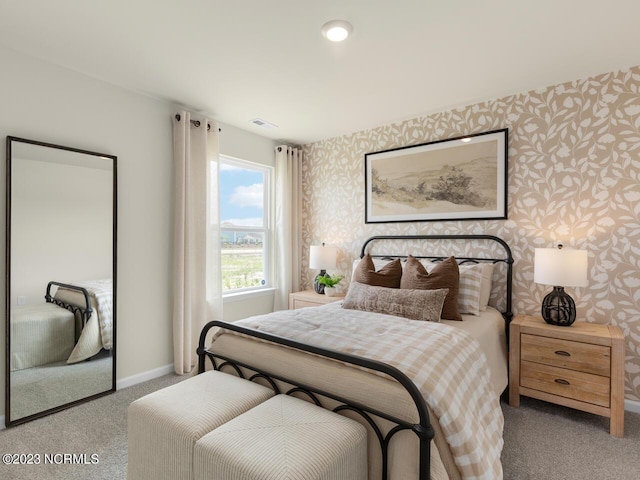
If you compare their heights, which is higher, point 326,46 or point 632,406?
point 326,46

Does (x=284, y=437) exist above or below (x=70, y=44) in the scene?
below

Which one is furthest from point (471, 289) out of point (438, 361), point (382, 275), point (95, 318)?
point (95, 318)

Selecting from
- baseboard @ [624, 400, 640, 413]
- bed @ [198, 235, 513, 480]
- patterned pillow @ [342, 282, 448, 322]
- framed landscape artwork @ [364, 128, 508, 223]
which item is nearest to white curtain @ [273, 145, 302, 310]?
framed landscape artwork @ [364, 128, 508, 223]

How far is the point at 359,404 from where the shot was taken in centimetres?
149

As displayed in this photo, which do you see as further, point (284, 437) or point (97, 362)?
point (97, 362)

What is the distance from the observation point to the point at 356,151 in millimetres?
3990

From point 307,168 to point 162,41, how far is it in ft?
8.10

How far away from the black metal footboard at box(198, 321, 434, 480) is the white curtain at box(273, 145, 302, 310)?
7.31 ft

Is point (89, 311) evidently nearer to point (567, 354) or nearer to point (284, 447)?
point (284, 447)

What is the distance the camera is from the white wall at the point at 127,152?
2.37 metres

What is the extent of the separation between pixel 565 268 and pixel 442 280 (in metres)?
0.82

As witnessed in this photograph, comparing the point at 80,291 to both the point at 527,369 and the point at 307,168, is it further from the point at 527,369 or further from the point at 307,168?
the point at 527,369

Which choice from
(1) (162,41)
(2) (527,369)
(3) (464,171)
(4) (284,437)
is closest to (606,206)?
(3) (464,171)

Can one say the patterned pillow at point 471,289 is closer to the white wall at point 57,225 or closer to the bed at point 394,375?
the bed at point 394,375
